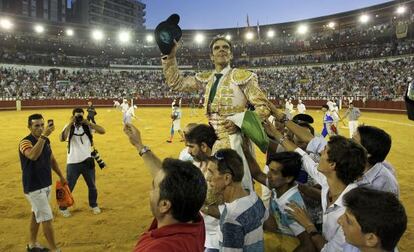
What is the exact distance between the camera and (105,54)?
55.4 metres

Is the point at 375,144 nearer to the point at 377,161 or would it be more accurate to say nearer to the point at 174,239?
Answer: the point at 377,161

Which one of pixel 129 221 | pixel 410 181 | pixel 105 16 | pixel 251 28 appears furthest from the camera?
pixel 105 16

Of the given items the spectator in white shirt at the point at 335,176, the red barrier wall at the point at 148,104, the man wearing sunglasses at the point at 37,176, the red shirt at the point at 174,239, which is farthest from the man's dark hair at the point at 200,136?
the red barrier wall at the point at 148,104

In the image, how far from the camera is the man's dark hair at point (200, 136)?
10.7ft

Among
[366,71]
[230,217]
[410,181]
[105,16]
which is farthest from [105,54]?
[230,217]

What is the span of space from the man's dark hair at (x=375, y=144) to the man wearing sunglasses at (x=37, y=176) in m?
3.74

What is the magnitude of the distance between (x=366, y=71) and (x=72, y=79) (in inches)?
1484

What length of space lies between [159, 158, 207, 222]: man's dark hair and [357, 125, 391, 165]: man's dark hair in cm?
217

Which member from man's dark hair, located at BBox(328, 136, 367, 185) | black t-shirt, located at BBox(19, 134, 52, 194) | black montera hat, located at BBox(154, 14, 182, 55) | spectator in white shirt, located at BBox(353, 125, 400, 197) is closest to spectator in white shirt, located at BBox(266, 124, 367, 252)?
man's dark hair, located at BBox(328, 136, 367, 185)

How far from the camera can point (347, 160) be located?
9.04 ft

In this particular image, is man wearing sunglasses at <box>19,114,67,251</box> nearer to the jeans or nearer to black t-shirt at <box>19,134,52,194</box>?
black t-shirt at <box>19,134,52,194</box>

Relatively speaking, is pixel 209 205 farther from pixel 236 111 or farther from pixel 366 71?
pixel 366 71

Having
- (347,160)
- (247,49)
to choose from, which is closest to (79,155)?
(347,160)

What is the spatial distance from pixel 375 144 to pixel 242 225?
1.64 meters
